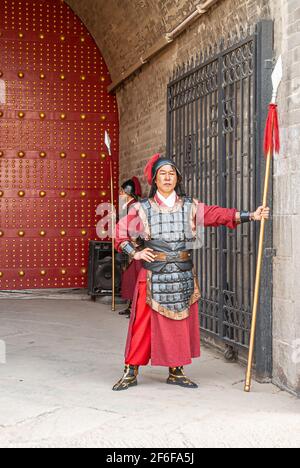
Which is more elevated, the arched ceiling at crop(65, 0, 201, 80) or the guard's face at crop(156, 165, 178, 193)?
the arched ceiling at crop(65, 0, 201, 80)

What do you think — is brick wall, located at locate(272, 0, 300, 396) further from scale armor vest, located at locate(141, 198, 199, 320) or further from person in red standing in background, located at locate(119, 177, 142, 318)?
person in red standing in background, located at locate(119, 177, 142, 318)

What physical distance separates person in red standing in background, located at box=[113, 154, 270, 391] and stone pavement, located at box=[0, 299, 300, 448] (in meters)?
0.30

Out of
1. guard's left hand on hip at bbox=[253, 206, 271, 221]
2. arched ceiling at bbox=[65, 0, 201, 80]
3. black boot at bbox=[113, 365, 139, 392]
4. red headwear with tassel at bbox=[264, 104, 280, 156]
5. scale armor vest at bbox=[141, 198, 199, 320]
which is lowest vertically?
black boot at bbox=[113, 365, 139, 392]

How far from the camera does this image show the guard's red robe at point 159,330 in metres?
5.28

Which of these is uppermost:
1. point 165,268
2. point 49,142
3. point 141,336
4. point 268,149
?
point 49,142

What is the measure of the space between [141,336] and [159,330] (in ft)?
0.49

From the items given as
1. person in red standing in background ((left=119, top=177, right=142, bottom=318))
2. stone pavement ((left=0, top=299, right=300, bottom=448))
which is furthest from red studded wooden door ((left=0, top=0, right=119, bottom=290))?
stone pavement ((left=0, top=299, right=300, bottom=448))

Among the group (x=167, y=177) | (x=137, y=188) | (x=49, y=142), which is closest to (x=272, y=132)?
(x=167, y=177)

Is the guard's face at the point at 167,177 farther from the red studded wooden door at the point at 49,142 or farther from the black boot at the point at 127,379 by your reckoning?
the red studded wooden door at the point at 49,142

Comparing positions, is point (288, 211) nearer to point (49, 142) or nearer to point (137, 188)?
point (137, 188)

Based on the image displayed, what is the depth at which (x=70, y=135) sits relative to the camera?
1116 centimetres

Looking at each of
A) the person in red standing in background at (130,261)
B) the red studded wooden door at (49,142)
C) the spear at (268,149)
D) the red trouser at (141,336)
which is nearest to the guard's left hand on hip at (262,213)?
the spear at (268,149)

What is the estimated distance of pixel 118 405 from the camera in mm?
4898

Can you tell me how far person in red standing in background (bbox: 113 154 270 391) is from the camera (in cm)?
529
